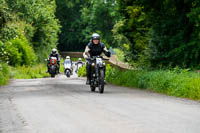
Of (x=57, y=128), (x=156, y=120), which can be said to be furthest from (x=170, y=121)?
(x=57, y=128)

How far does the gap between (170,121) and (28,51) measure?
129ft

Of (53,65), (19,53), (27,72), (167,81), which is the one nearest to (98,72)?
(167,81)

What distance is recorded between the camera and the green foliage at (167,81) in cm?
1389

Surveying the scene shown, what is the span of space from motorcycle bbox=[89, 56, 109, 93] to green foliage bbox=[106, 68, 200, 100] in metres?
1.98

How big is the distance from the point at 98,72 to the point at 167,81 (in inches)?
88.0

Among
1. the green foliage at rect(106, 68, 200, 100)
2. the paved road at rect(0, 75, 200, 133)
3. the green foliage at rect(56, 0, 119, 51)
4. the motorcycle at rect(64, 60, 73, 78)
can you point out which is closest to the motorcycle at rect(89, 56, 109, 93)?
the green foliage at rect(106, 68, 200, 100)

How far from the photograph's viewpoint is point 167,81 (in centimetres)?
1578

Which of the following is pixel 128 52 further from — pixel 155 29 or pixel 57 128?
pixel 57 128

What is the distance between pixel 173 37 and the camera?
70.1ft

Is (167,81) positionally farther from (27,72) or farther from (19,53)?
(19,53)

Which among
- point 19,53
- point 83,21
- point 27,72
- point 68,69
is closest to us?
point 68,69

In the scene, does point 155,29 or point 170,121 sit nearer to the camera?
point 170,121

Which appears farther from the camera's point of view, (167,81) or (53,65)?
(53,65)

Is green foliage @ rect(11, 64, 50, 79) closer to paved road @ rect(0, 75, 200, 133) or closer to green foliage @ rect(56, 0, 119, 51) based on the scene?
paved road @ rect(0, 75, 200, 133)
